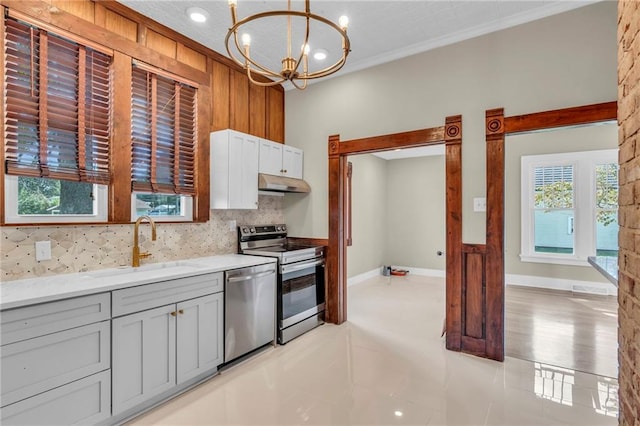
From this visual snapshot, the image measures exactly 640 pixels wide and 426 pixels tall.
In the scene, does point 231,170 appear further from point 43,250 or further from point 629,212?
point 629,212

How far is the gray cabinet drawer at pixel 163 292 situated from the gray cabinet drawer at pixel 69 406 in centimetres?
41

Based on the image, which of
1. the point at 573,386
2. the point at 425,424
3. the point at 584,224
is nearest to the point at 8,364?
the point at 425,424

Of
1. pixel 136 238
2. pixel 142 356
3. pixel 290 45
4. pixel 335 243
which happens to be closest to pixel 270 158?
pixel 335 243

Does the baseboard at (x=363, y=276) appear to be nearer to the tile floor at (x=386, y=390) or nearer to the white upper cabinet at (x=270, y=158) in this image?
the tile floor at (x=386, y=390)

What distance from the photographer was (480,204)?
3121 millimetres

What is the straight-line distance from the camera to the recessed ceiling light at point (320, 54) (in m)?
3.52

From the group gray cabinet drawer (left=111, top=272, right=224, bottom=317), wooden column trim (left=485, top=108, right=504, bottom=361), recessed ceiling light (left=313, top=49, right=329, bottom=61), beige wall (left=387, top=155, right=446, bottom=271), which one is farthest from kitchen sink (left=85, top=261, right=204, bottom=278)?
beige wall (left=387, top=155, right=446, bottom=271)

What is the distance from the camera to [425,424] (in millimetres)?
2102

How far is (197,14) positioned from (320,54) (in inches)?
51.0

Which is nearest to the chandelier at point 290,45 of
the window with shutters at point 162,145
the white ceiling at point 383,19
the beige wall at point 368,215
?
the white ceiling at point 383,19

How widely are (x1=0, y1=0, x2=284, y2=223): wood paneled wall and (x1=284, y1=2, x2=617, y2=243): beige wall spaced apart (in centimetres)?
86

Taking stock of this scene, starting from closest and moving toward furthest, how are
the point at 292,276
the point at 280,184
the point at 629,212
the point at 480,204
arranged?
the point at 629,212, the point at 480,204, the point at 292,276, the point at 280,184

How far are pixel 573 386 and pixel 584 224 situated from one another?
3.98 m

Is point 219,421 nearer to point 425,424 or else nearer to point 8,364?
point 8,364
